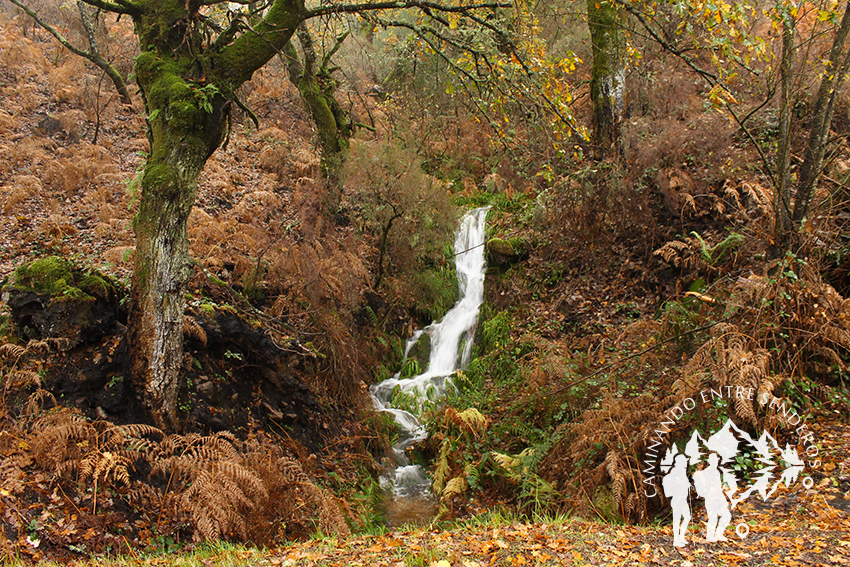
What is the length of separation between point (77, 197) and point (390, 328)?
6069mm

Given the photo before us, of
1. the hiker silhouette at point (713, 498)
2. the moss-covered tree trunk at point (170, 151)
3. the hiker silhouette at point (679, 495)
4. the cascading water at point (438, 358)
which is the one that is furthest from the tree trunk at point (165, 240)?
the hiker silhouette at point (713, 498)

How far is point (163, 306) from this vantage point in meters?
4.90

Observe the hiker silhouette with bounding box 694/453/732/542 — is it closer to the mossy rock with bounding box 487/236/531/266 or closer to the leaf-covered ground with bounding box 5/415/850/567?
the leaf-covered ground with bounding box 5/415/850/567

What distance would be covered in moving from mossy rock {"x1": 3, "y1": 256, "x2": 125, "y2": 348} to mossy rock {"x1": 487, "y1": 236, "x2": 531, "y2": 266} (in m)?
7.47

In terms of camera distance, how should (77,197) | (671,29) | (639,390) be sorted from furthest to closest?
(671,29)
(77,197)
(639,390)

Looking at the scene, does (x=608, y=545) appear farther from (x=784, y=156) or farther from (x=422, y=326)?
(x=422, y=326)

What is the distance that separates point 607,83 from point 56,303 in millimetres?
9918

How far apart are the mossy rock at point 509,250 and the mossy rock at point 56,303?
7.47 metres

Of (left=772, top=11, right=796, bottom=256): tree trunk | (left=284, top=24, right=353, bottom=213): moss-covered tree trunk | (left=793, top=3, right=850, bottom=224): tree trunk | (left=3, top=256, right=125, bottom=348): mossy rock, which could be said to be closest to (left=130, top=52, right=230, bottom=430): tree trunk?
(left=3, top=256, right=125, bottom=348): mossy rock

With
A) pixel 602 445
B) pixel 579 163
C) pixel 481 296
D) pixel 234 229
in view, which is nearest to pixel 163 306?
pixel 234 229

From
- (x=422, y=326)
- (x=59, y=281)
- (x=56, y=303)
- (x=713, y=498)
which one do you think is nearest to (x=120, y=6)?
(x=59, y=281)

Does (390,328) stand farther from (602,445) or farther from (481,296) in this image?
(602,445)

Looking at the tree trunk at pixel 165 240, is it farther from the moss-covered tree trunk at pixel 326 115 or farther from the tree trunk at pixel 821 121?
the tree trunk at pixel 821 121

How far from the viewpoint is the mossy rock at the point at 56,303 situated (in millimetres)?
5008
